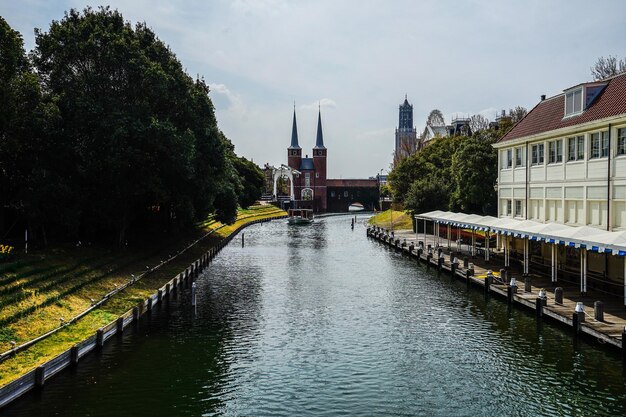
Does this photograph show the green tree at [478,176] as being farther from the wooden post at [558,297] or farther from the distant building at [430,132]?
the distant building at [430,132]

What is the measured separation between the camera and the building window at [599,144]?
33.4 m

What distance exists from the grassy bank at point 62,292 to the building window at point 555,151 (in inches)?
Result: 1122

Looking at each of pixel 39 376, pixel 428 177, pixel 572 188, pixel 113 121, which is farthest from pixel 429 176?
pixel 39 376

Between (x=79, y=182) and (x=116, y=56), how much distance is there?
976 centimetres

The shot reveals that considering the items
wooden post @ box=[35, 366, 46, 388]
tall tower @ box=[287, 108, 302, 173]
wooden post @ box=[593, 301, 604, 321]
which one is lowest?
wooden post @ box=[35, 366, 46, 388]

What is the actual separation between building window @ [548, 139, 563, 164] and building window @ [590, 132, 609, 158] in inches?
159

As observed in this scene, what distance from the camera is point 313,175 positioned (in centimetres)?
17675

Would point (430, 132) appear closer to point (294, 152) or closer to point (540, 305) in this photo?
point (294, 152)

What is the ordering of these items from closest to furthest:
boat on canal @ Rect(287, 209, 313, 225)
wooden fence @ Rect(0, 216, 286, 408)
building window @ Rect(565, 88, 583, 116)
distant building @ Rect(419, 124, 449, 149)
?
wooden fence @ Rect(0, 216, 286, 408)
building window @ Rect(565, 88, 583, 116)
boat on canal @ Rect(287, 209, 313, 225)
distant building @ Rect(419, 124, 449, 149)

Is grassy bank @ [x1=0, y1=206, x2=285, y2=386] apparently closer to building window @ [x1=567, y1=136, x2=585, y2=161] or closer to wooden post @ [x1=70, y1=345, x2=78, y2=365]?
wooden post @ [x1=70, y1=345, x2=78, y2=365]

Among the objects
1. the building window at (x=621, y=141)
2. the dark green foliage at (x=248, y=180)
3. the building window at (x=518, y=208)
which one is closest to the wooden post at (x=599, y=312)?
the building window at (x=621, y=141)

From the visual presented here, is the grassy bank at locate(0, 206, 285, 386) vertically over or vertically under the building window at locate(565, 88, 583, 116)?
under

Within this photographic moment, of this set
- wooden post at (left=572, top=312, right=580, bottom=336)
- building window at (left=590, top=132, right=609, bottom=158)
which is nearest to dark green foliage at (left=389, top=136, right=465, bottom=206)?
building window at (left=590, top=132, right=609, bottom=158)

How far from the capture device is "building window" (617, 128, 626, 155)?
31.9m
